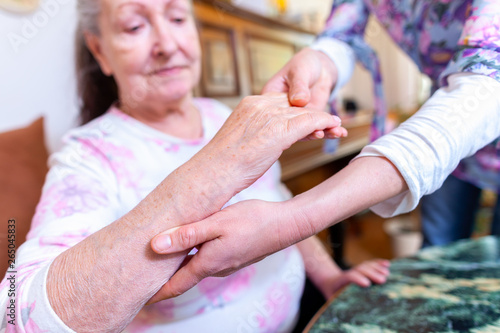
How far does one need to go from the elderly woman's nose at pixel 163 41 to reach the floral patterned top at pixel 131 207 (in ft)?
0.53

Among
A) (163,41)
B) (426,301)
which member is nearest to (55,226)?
(163,41)

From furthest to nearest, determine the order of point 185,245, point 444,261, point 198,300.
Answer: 1. point 444,261
2. point 198,300
3. point 185,245

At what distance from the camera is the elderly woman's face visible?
A: 73 centimetres

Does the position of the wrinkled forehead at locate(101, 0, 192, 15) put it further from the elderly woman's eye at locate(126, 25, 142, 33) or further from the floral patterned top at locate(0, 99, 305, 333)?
the floral patterned top at locate(0, 99, 305, 333)

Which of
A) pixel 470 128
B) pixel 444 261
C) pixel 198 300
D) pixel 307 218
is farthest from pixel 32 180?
pixel 444 261

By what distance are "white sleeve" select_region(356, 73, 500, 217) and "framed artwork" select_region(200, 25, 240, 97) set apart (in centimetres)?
119

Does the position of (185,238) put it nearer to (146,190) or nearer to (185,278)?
(185,278)

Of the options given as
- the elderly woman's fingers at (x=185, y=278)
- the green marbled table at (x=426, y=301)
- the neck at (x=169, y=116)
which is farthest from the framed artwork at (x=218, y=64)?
the elderly woman's fingers at (x=185, y=278)

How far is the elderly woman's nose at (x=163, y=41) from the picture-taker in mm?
737

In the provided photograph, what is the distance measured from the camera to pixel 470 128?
465mm

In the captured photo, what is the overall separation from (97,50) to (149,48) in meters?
0.15

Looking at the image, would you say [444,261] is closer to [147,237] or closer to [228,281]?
[228,281]

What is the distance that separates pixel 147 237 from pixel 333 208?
9.1 inches

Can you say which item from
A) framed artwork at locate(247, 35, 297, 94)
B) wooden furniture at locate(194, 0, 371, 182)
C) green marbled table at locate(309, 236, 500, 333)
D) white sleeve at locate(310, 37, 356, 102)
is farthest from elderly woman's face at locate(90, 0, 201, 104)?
framed artwork at locate(247, 35, 297, 94)
